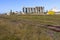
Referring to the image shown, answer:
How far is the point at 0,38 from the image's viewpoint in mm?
12242

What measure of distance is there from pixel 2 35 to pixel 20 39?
1.21 metres

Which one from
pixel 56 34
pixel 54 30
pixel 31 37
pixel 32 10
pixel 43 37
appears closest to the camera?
pixel 31 37

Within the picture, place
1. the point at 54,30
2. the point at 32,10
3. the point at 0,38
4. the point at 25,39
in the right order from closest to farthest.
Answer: the point at 0,38 → the point at 25,39 → the point at 54,30 → the point at 32,10

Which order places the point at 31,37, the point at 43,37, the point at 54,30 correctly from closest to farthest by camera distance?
the point at 31,37
the point at 43,37
the point at 54,30

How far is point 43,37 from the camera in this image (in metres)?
16.1

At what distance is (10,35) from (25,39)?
50.2 inches

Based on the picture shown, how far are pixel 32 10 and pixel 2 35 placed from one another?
124 m

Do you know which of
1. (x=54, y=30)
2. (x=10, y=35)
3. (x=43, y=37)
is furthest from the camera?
(x=54, y=30)

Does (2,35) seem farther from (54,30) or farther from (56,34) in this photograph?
(54,30)

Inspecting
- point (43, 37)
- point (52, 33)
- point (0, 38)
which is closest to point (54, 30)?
point (52, 33)

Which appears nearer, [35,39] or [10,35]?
[10,35]

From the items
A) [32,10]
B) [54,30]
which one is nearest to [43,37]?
[54,30]

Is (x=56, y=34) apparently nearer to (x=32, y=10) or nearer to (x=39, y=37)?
(x=39, y=37)

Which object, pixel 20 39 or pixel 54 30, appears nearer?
pixel 20 39
